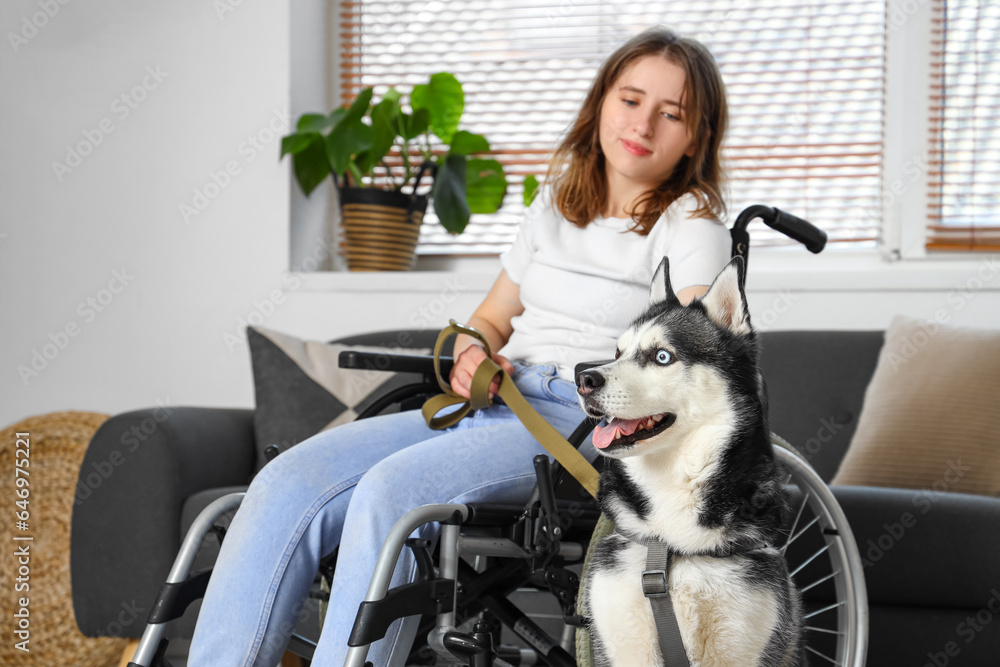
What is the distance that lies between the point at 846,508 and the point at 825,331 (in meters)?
0.91

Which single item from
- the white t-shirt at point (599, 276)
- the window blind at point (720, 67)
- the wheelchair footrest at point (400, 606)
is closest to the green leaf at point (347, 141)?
the window blind at point (720, 67)

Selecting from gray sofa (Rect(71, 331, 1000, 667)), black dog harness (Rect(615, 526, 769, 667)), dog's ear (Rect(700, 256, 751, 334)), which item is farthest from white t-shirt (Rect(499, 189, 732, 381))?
gray sofa (Rect(71, 331, 1000, 667))

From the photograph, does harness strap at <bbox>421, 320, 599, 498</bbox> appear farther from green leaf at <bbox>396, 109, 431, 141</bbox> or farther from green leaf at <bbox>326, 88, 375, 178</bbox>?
green leaf at <bbox>396, 109, 431, 141</bbox>

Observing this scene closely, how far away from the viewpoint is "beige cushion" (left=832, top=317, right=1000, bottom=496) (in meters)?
2.26

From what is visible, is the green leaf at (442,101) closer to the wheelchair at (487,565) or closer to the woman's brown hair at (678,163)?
the woman's brown hair at (678,163)

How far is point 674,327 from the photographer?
1.24 m

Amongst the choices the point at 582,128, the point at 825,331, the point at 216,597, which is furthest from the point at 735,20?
the point at 216,597

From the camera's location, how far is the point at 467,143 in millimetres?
3174

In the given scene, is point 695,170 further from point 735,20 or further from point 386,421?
point 735,20

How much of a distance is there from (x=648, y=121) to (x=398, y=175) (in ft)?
6.07

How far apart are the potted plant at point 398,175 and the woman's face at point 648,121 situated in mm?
1522
